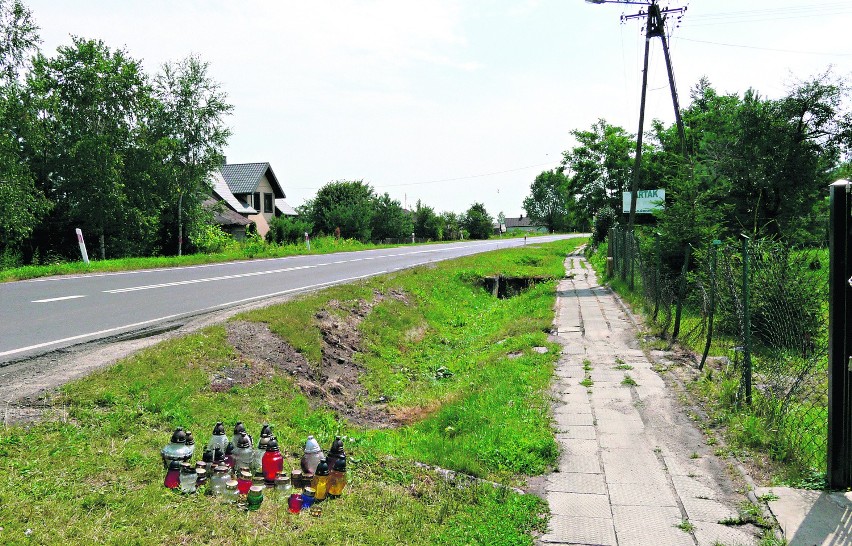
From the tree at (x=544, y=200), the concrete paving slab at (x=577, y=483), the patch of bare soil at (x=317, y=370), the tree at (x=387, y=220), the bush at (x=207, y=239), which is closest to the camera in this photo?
the concrete paving slab at (x=577, y=483)

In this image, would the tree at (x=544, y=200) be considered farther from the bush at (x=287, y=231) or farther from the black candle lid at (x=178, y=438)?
the black candle lid at (x=178, y=438)

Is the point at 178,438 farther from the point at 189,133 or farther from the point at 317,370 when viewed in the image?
the point at 189,133

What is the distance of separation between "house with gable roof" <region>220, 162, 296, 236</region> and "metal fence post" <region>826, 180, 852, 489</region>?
1777 inches

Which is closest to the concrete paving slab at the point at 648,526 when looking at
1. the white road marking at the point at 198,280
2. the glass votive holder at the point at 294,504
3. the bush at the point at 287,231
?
the glass votive holder at the point at 294,504

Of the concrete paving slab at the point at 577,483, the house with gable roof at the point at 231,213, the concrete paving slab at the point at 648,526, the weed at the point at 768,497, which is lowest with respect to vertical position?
the concrete paving slab at the point at 577,483

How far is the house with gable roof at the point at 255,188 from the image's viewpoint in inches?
1885

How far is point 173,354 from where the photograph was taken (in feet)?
21.1

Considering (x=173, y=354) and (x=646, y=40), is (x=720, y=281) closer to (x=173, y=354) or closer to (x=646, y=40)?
(x=173, y=354)

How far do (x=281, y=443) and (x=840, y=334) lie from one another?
4.10 metres

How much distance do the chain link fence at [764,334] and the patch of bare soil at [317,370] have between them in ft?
12.7

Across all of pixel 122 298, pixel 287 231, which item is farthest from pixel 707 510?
pixel 287 231

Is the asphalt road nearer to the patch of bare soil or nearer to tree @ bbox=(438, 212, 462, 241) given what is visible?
the patch of bare soil

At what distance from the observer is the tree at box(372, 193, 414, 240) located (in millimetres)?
57500

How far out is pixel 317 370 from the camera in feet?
26.2
